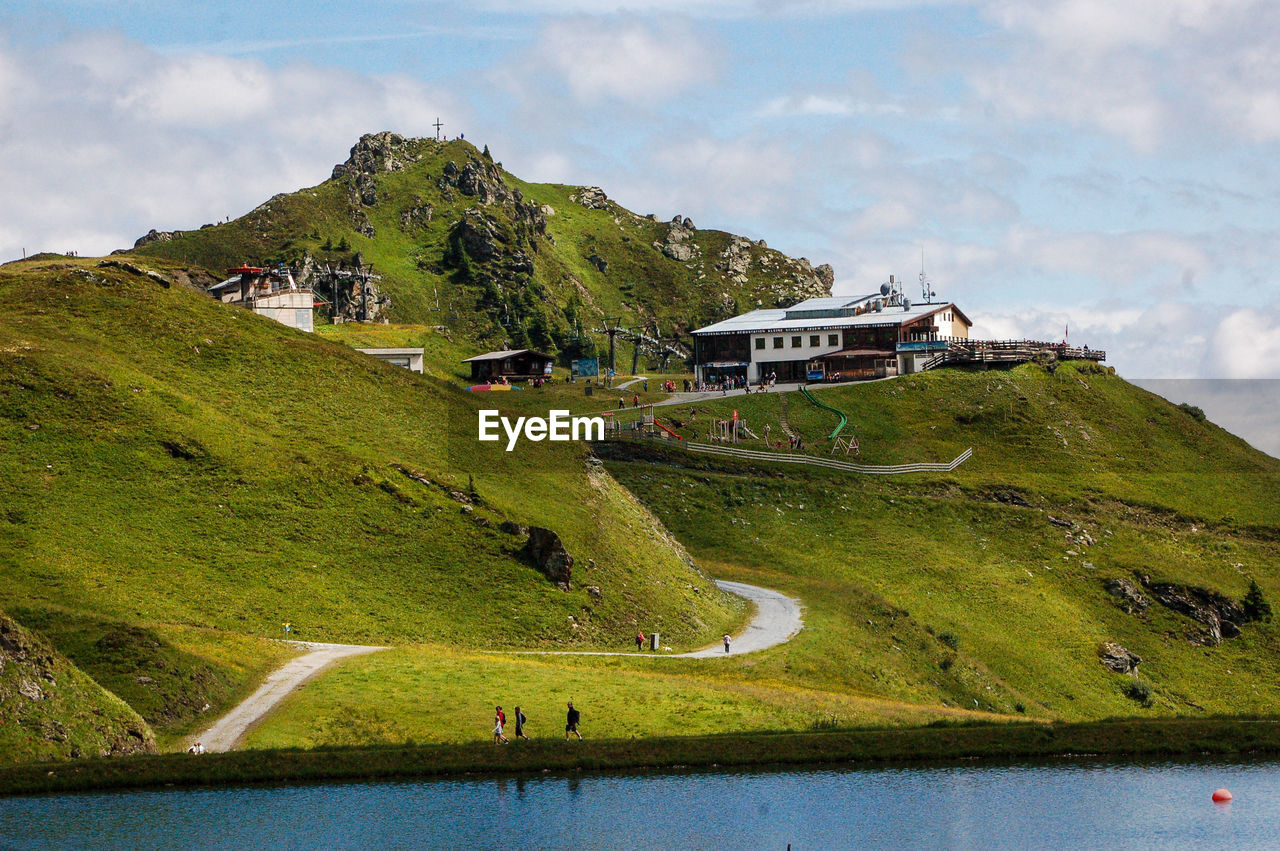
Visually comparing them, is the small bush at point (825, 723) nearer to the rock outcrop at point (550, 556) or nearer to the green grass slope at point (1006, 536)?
the green grass slope at point (1006, 536)

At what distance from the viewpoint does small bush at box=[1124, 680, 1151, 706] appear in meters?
112

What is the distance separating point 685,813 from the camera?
5841 cm

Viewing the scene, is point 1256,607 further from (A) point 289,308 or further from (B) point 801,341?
(A) point 289,308

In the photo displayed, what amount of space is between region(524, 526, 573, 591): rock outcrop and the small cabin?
9171cm

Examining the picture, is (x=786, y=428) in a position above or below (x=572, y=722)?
above

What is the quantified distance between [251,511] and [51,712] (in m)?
37.4

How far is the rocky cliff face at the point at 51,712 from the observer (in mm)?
60156

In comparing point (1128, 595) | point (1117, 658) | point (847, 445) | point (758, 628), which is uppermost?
point (847, 445)

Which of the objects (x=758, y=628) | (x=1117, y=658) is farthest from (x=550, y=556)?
(x=1117, y=658)

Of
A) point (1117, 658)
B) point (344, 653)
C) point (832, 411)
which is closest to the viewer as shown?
point (344, 653)

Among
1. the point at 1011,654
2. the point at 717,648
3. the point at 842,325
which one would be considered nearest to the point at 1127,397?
the point at 842,325

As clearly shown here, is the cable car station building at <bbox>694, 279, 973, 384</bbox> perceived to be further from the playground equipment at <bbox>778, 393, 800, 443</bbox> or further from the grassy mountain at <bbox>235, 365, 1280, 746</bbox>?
the playground equipment at <bbox>778, 393, 800, 443</bbox>

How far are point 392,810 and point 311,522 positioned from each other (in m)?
44.5

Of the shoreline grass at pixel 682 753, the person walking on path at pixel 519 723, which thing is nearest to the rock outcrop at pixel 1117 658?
the shoreline grass at pixel 682 753
